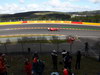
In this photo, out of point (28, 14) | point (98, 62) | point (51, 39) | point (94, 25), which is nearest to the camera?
point (98, 62)

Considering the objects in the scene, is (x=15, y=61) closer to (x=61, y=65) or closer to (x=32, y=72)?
(x=61, y=65)

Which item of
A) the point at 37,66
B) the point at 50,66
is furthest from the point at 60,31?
the point at 37,66

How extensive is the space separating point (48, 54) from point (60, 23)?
39387 mm

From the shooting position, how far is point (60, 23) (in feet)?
193

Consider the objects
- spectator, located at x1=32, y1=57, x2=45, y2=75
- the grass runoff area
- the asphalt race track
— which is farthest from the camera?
the asphalt race track

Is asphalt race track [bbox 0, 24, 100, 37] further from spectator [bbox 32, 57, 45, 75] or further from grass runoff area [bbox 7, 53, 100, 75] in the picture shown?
spectator [bbox 32, 57, 45, 75]

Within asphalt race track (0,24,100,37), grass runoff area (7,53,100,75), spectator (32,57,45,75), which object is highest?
spectator (32,57,45,75)

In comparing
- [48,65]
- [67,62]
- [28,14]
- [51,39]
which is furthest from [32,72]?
[28,14]

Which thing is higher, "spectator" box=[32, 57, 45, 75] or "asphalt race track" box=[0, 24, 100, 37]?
"spectator" box=[32, 57, 45, 75]

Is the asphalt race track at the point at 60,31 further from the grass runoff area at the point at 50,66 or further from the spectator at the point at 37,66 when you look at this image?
the spectator at the point at 37,66

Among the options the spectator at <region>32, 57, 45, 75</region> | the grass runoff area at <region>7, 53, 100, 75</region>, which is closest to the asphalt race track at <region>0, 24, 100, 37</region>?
the grass runoff area at <region>7, 53, 100, 75</region>

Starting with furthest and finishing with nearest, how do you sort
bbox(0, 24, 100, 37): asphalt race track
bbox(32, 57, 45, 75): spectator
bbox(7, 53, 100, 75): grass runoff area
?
bbox(0, 24, 100, 37): asphalt race track < bbox(7, 53, 100, 75): grass runoff area < bbox(32, 57, 45, 75): spectator

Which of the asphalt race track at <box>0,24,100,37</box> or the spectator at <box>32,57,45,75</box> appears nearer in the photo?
the spectator at <box>32,57,45,75</box>

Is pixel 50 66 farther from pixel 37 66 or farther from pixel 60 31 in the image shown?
pixel 60 31
